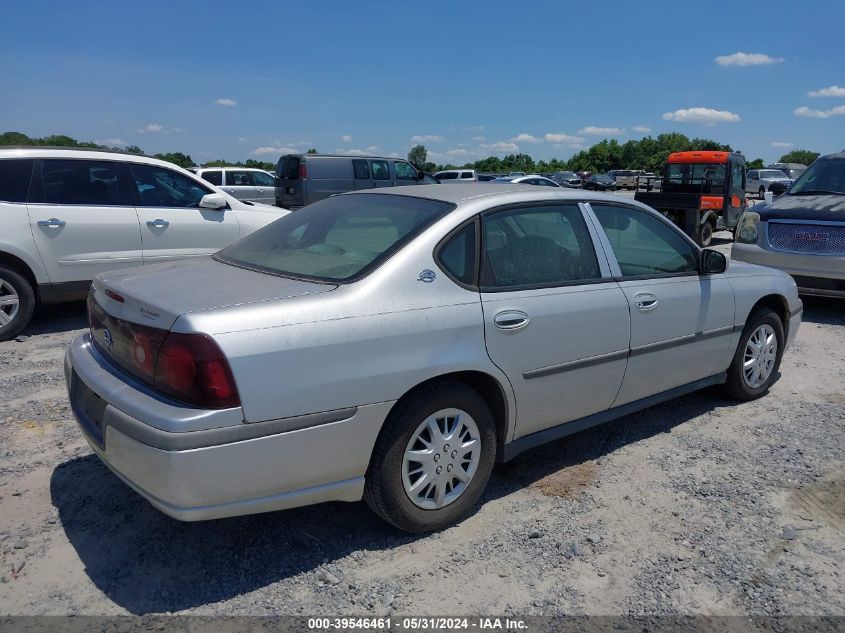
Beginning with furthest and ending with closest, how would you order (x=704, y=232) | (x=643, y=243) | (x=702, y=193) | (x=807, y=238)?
(x=702, y=193), (x=704, y=232), (x=807, y=238), (x=643, y=243)

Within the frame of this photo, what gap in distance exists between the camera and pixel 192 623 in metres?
2.53

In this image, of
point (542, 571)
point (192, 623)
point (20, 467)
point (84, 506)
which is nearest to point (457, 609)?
point (542, 571)

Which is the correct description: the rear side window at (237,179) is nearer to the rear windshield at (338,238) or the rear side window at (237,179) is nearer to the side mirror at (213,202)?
the side mirror at (213,202)

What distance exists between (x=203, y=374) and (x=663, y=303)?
2.71 metres

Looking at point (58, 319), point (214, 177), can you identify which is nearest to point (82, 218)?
point (58, 319)

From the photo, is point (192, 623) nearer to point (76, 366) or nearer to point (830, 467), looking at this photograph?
point (76, 366)

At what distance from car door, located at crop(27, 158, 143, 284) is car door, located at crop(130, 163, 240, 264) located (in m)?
0.12

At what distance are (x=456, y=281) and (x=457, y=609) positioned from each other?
1.40 m

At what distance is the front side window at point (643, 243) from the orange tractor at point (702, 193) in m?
9.09

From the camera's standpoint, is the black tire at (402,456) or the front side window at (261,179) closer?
the black tire at (402,456)

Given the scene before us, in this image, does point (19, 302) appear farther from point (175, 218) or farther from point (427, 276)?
point (427, 276)

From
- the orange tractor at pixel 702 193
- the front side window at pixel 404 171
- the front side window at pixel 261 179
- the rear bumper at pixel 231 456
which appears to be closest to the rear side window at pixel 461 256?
the rear bumper at pixel 231 456

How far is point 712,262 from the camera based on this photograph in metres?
4.31

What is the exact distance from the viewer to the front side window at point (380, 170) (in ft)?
66.7
